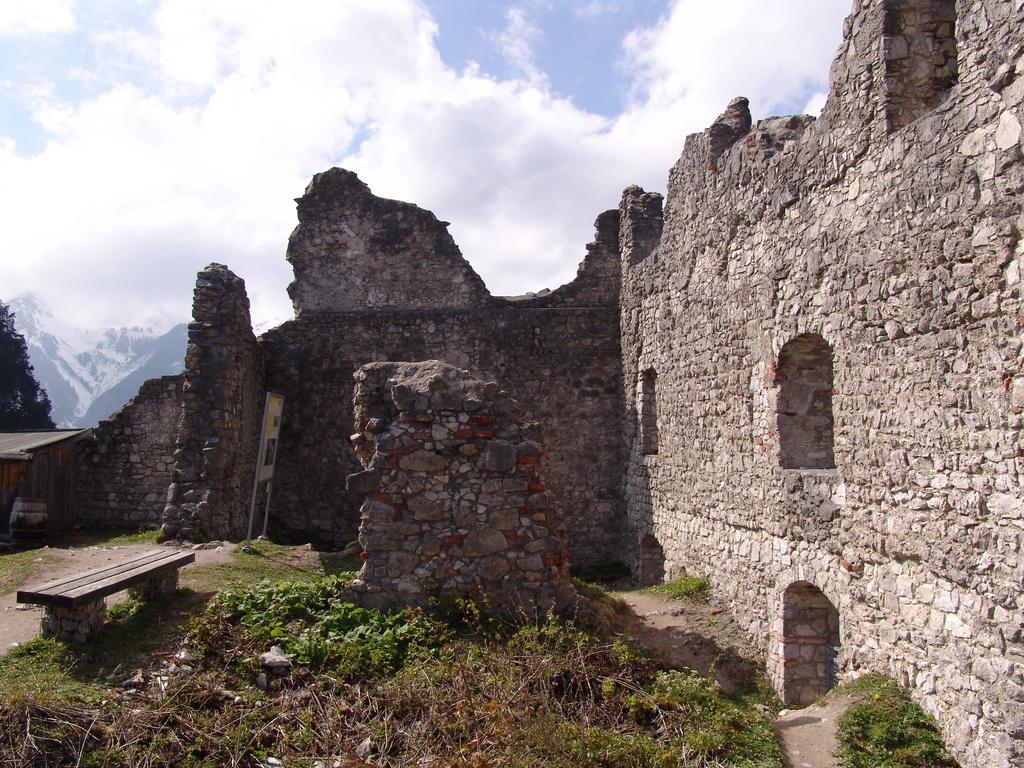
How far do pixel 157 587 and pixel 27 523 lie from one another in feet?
19.0

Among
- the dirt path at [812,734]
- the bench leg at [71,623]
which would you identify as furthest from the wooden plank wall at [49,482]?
the dirt path at [812,734]

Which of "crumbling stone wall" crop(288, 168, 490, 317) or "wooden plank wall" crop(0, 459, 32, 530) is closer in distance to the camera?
"wooden plank wall" crop(0, 459, 32, 530)

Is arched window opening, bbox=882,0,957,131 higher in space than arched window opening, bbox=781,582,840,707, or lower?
higher

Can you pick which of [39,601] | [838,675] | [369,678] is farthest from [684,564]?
[39,601]

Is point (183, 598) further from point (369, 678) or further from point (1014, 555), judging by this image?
point (1014, 555)

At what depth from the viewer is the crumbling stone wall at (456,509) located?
6.74 m

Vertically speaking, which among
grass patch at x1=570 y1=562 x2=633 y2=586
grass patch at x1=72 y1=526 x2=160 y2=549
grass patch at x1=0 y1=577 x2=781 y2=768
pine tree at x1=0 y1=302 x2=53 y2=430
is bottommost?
grass patch at x1=570 y1=562 x2=633 y2=586

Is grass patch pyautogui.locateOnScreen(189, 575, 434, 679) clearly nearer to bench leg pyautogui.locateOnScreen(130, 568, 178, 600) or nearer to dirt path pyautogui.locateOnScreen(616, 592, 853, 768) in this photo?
bench leg pyautogui.locateOnScreen(130, 568, 178, 600)

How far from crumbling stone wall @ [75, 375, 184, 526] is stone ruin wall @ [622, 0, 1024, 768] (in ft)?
30.9

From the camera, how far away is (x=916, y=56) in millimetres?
6070

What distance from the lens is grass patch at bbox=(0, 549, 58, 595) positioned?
27.1 feet

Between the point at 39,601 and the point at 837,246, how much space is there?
7015 millimetres

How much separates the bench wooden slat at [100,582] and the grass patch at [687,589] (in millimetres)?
5624

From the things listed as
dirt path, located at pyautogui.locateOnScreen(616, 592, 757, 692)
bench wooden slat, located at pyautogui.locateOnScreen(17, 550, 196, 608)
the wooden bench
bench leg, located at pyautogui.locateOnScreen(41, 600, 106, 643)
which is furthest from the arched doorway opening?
bench leg, located at pyautogui.locateOnScreen(41, 600, 106, 643)
